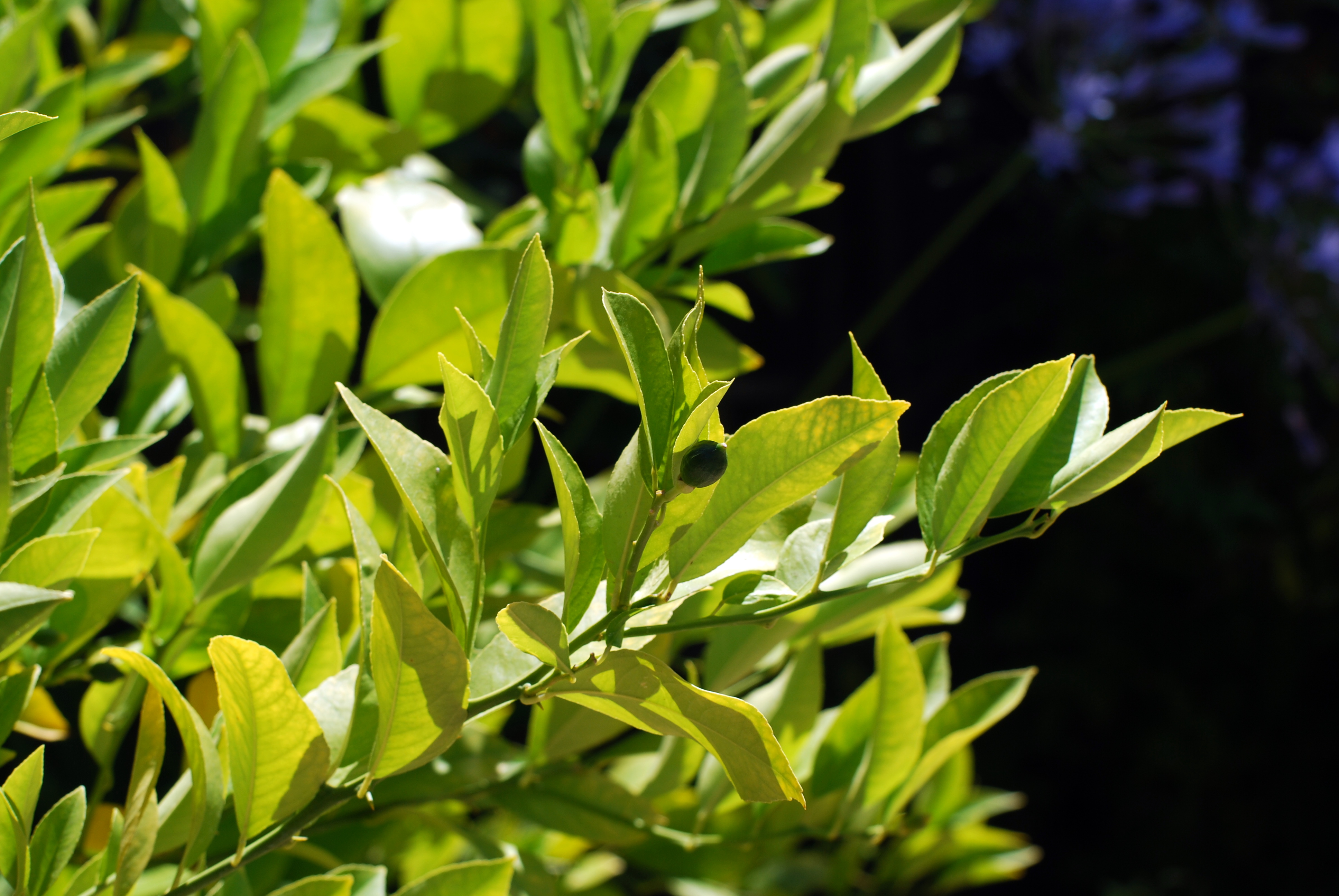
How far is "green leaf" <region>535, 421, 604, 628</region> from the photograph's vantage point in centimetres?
20

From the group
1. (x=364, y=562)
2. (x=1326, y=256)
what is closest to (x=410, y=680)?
(x=364, y=562)

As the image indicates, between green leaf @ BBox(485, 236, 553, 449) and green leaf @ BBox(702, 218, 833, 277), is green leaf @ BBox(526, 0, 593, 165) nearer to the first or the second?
green leaf @ BBox(702, 218, 833, 277)

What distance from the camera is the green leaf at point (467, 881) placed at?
0.25 meters

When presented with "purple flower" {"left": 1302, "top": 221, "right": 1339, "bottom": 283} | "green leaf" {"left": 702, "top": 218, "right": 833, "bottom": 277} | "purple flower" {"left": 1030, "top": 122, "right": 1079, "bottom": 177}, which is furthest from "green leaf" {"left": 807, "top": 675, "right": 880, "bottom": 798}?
"purple flower" {"left": 1302, "top": 221, "right": 1339, "bottom": 283}

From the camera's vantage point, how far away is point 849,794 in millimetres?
367

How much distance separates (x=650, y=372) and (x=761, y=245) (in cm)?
18

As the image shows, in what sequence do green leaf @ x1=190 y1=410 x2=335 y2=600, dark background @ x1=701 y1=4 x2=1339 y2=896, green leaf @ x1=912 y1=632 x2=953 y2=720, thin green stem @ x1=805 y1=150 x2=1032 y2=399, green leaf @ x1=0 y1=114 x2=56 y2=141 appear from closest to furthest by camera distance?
green leaf @ x1=0 y1=114 x2=56 y2=141, green leaf @ x1=190 y1=410 x2=335 y2=600, green leaf @ x1=912 y1=632 x2=953 y2=720, thin green stem @ x1=805 y1=150 x2=1032 y2=399, dark background @ x1=701 y1=4 x2=1339 y2=896

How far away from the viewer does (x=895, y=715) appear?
33 cm

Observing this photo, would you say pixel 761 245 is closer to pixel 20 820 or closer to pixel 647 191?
pixel 647 191

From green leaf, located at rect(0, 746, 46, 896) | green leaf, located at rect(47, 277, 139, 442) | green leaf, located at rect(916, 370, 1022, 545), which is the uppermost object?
green leaf, located at rect(47, 277, 139, 442)

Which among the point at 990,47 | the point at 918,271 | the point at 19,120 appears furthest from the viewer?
the point at 990,47

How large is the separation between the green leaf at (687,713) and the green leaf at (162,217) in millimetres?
262

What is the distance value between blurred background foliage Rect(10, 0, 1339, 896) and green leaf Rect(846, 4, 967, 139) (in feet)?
2.71

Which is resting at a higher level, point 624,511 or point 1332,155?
point 624,511
